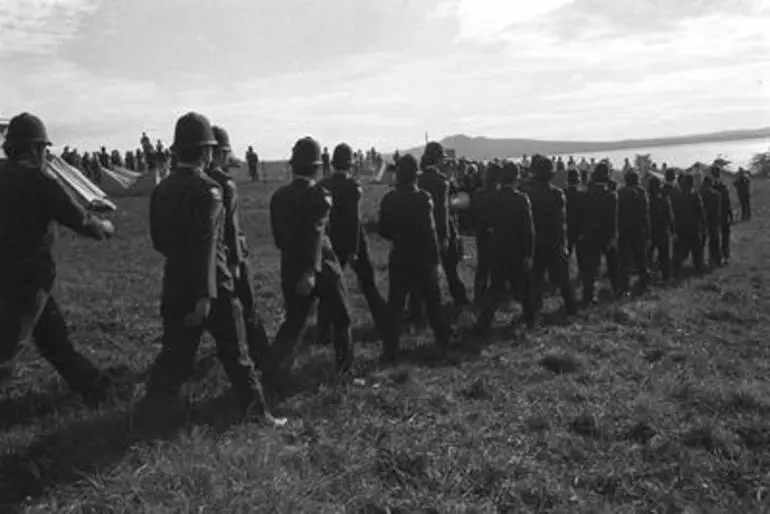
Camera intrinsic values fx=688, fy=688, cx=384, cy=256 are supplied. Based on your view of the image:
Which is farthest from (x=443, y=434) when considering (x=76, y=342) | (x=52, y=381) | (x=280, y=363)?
(x=76, y=342)

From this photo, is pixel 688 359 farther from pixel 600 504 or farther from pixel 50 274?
pixel 50 274

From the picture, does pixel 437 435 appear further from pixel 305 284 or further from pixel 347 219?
pixel 347 219

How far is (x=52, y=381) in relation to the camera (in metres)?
7.28

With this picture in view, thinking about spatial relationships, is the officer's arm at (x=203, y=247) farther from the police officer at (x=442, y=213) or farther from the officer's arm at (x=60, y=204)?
the police officer at (x=442, y=213)

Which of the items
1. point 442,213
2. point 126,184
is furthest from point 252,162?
point 442,213

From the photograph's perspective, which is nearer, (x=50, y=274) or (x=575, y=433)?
(x=50, y=274)

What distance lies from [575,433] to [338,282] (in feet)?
9.01

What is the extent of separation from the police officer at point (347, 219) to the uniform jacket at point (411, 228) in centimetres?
42

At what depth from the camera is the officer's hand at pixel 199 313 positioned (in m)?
5.24

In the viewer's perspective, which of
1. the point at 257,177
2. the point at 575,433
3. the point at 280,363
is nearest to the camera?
the point at 575,433

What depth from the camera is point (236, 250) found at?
6.93 m

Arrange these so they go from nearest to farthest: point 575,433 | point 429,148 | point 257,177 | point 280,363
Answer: point 575,433, point 280,363, point 429,148, point 257,177

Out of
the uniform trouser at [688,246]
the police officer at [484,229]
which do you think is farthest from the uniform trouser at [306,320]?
the uniform trouser at [688,246]

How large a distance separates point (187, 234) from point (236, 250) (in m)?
1.63
